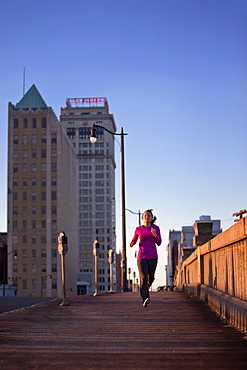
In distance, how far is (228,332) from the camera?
24.2ft

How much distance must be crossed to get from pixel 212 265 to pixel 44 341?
7.20 metres

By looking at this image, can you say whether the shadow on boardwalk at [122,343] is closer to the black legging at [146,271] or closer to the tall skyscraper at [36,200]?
the black legging at [146,271]

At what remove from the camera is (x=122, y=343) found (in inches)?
253

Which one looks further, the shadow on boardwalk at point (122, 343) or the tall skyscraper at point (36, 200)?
the tall skyscraper at point (36, 200)

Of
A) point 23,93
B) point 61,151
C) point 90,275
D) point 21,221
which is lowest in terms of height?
point 90,275

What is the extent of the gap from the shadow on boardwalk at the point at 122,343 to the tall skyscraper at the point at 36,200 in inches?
5325

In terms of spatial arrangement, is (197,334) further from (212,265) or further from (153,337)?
(212,265)

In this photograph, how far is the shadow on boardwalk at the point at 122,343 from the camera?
16.9 ft

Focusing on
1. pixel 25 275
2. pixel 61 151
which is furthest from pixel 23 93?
pixel 25 275

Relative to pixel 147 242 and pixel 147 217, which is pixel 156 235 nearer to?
pixel 147 242

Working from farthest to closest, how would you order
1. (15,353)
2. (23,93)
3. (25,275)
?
1. (23,93)
2. (25,275)
3. (15,353)

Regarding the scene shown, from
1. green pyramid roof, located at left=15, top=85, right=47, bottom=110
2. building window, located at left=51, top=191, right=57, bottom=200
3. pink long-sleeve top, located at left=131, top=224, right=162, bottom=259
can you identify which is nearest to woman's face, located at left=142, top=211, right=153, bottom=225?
pink long-sleeve top, located at left=131, top=224, right=162, bottom=259

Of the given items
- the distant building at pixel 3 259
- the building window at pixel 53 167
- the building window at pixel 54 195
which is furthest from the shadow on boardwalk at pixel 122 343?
the building window at pixel 53 167

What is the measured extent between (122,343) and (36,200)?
470 feet
